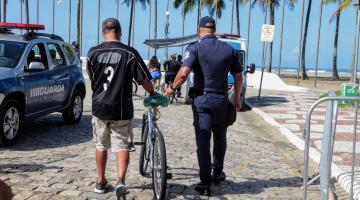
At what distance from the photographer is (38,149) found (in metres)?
8.11

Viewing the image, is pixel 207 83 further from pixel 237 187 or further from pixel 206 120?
pixel 237 187

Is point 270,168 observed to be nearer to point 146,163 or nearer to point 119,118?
point 146,163

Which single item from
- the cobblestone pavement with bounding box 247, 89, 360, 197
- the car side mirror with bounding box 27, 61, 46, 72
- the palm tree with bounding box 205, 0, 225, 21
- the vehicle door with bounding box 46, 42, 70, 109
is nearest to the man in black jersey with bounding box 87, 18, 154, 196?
the cobblestone pavement with bounding box 247, 89, 360, 197

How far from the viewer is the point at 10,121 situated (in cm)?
802

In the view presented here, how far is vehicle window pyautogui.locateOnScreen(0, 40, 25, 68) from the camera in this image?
8375 millimetres

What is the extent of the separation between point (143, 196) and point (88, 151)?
105 inches

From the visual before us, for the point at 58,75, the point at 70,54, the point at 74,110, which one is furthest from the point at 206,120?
the point at 70,54

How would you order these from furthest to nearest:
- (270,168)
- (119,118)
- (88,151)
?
(88,151) < (270,168) < (119,118)

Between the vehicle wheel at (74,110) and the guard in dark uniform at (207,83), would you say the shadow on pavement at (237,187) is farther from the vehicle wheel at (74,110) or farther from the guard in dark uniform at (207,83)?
the vehicle wheel at (74,110)

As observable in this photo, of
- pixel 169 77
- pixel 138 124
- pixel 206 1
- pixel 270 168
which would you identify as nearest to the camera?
pixel 270 168

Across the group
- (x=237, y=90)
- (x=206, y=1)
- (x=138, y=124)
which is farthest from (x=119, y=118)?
(x=206, y=1)

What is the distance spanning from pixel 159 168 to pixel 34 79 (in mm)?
4191

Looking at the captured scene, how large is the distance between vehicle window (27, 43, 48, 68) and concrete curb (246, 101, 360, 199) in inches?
198

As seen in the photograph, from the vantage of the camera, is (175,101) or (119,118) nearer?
(119,118)
